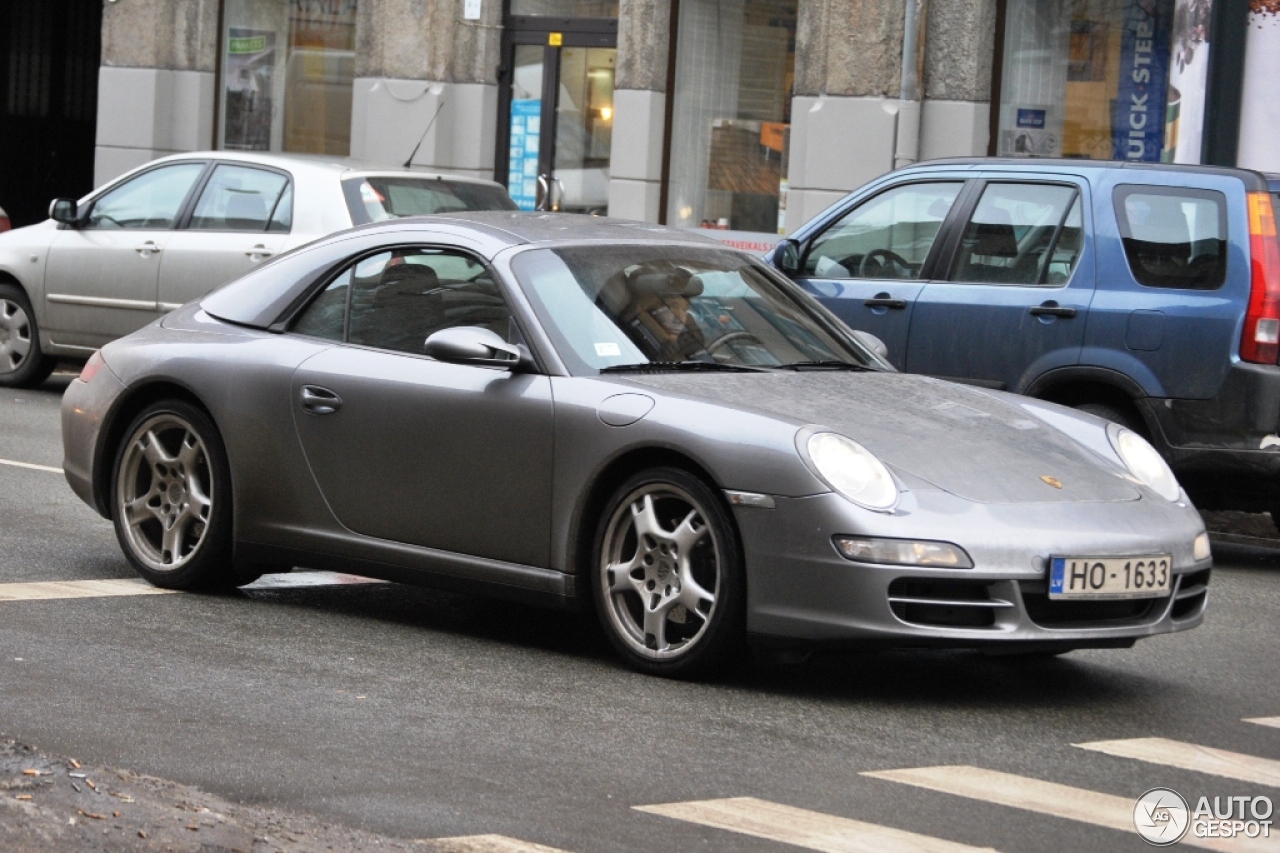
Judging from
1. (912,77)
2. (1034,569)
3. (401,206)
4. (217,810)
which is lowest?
(217,810)

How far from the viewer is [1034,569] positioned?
20.1ft

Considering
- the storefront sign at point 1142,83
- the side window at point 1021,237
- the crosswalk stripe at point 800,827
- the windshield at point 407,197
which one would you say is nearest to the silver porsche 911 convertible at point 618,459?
the crosswalk stripe at point 800,827

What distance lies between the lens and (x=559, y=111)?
2166cm

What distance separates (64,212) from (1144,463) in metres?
9.59

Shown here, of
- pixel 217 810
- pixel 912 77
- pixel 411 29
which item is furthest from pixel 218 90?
pixel 217 810

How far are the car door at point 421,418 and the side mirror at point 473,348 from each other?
0.09m

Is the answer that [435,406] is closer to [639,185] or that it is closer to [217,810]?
A: [217,810]

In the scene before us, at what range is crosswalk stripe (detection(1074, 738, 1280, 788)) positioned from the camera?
5645 millimetres

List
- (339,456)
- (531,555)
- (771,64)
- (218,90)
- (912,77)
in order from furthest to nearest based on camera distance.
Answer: (218,90), (771,64), (912,77), (339,456), (531,555)

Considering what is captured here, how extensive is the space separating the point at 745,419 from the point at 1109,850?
1.98 m

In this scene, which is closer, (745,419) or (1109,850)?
(1109,850)

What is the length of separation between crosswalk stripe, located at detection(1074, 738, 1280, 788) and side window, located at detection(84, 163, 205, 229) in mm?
9754

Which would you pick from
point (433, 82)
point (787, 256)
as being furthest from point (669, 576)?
point (433, 82)

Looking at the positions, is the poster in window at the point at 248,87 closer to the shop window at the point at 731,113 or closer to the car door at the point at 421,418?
the shop window at the point at 731,113
